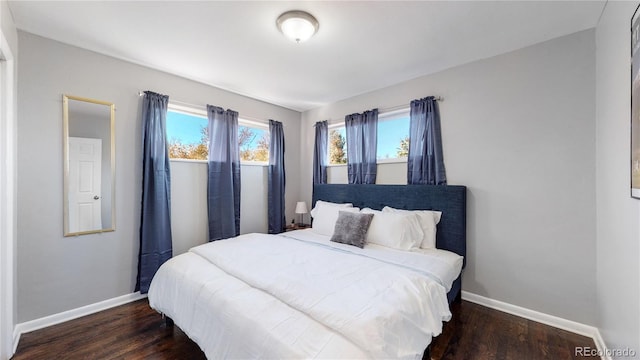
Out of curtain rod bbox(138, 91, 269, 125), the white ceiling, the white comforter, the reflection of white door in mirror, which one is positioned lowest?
the white comforter

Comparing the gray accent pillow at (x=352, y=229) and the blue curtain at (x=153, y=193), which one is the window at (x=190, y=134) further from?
the gray accent pillow at (x=352, y=229)

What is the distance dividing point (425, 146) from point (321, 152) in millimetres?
1660

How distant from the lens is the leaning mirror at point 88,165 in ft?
7.80

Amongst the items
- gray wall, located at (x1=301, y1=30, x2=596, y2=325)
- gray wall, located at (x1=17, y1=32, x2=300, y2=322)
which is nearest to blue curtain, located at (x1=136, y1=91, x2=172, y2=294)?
gray wall, located at (x1=17, y1=32, x2=300, y2=322)

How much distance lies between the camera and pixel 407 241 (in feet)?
8.49

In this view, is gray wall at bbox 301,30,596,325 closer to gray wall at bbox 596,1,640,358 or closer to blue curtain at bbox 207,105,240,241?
gray wall at bbox 596,1,640,358

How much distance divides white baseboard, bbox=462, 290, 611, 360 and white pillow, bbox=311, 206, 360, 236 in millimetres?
1588

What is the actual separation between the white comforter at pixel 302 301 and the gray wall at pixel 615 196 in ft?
3.20

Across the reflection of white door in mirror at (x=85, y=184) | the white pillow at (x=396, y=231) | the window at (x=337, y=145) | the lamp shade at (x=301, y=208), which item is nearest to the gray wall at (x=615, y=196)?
the white pillow at (x=396, y=231)

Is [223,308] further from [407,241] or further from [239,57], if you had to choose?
[239,57]

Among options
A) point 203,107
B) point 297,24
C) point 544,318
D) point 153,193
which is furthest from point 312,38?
point 544,318

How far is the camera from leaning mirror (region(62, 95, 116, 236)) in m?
2.38

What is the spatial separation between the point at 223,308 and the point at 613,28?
3142mm

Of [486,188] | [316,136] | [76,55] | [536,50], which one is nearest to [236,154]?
[316,136]
